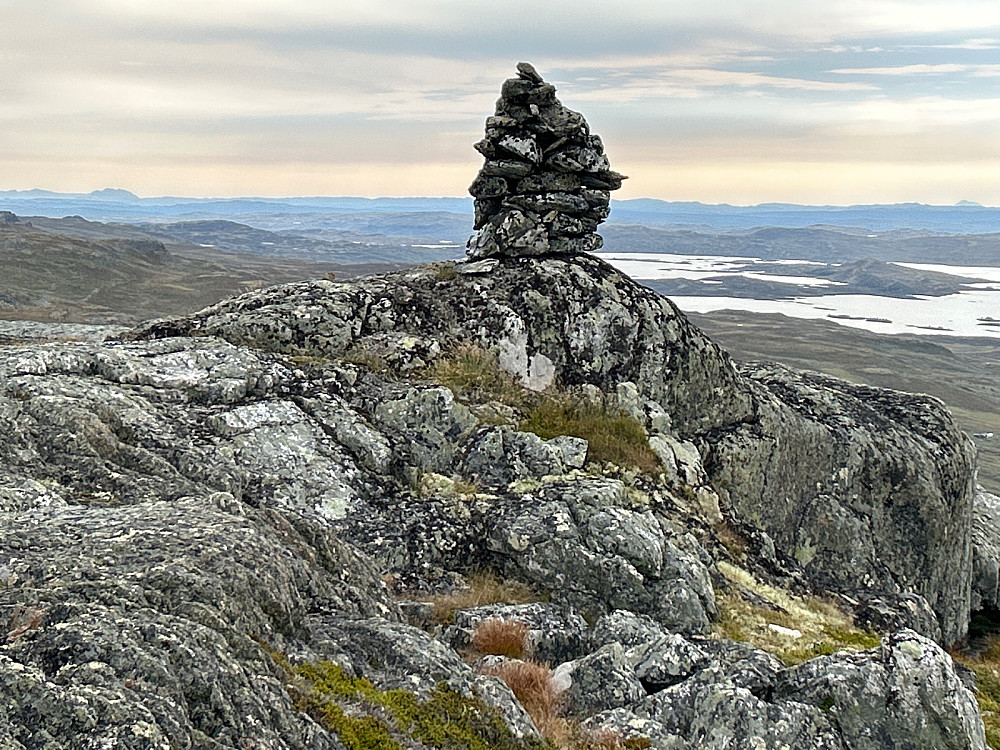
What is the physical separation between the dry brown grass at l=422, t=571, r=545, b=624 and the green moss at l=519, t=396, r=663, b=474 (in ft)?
16.3

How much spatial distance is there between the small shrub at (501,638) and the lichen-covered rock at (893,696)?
12.9 feet

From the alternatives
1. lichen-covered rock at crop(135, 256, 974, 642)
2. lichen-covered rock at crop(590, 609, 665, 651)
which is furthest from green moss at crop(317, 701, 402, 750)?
lichen-covered rock at crop(135, 256, 974, 642)

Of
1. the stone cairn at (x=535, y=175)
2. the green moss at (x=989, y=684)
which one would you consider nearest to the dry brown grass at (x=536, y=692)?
the green moss at (x=989, y=684)

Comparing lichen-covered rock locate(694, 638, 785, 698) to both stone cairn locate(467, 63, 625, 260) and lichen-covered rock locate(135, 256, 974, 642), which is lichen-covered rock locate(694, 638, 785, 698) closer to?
lichen-covered rock locate(135, 256, 974, 642)

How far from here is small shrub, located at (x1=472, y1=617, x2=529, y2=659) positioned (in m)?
12.4

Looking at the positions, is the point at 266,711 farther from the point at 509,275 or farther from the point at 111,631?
the point at 509,275

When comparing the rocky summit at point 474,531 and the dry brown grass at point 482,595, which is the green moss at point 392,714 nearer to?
the rocky summit at point 474,531

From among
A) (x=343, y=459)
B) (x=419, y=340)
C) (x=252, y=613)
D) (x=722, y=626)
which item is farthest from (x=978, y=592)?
(x=252, y=613)

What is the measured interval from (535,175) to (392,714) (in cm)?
2103

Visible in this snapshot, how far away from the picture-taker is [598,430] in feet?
67.5

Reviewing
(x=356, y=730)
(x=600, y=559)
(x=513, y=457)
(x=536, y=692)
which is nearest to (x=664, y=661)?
(x=536, y=692)

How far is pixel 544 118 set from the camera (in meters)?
26.3

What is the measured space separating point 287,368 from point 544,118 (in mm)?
12886

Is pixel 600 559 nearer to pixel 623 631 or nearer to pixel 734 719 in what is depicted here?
pixel 623 631
